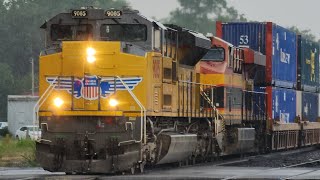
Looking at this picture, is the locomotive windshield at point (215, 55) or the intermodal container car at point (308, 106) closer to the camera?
the locomotive windshield at point (215, 55)

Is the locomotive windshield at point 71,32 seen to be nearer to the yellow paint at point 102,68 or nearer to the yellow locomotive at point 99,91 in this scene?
the yellow locomotive at point 99,91

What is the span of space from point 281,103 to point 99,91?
1476cm

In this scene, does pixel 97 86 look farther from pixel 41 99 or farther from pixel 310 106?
pixel 310 106

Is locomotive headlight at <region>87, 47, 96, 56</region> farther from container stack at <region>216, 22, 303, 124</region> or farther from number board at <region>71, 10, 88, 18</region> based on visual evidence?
container stack at <region>216, 22, 303, 124</region>

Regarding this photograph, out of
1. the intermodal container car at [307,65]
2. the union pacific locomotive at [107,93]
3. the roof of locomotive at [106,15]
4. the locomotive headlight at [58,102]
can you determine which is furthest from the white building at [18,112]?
the locomotive headlight at [58,102]

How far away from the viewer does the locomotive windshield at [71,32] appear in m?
20.2

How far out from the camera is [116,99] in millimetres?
19594

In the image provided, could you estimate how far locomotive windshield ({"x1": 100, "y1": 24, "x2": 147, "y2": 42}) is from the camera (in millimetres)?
20141

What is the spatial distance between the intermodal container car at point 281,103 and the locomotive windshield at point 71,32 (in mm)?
12417

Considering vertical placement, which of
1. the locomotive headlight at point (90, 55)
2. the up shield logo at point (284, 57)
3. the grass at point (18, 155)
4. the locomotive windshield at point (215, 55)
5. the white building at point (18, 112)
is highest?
the up shield logo at point (284, 57)

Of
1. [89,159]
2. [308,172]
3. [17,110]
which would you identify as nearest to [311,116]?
[308,172]

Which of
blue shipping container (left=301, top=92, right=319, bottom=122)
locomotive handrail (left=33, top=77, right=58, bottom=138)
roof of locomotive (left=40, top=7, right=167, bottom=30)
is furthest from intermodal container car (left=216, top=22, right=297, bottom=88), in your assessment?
locomotive handrail (left=33, top=77, right=58, bottom=138)

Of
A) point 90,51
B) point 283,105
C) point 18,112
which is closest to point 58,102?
point 90,51

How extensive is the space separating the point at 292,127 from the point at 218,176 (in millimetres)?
16131
